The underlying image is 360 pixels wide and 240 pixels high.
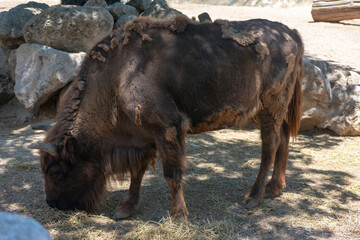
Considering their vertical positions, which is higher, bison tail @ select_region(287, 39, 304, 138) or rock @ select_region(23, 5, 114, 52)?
rock @ select_region(23, 5, 114, 52)

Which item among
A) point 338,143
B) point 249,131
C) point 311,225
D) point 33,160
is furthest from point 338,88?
point 33,160

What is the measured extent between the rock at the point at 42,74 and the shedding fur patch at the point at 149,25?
364 cm

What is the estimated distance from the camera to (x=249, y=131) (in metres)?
7.58

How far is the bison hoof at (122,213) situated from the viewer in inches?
164

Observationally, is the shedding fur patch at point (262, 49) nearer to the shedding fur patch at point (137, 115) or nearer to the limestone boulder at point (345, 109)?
the shedding fur patch at point (137, 115)

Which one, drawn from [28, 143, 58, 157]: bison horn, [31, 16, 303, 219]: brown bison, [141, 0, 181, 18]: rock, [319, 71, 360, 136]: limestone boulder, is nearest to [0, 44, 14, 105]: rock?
[141, 0, 181, 18]: rock

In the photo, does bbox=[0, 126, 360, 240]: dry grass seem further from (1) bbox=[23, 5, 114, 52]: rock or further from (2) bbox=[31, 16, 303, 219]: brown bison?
(1) bbox=[23, 5, 114, 52]: rock

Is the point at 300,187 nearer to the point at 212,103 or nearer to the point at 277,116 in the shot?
the point at 277,116

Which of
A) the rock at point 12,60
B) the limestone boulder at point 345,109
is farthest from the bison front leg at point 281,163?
the rock at point 12,60

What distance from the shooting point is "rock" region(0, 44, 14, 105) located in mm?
8523

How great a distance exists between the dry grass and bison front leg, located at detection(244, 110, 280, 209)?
15cm

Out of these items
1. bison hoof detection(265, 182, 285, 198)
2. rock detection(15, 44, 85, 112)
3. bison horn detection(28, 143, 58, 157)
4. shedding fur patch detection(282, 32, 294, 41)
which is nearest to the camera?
bison horn detection(28, 143, 58, 157)

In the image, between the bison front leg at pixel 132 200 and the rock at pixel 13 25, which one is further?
the rock at pixel 13 25

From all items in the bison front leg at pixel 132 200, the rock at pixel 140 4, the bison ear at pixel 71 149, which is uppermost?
the rock at pixel 140 4
